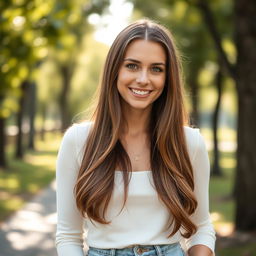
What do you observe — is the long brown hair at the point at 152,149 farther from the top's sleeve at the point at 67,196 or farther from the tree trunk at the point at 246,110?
the tree trunk at the point at 246,110

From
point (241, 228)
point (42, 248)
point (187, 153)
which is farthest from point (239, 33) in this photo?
point (187, 153)

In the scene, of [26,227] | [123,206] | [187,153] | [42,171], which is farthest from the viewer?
[42,171]

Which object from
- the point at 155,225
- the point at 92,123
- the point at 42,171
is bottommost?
the point at 42,171

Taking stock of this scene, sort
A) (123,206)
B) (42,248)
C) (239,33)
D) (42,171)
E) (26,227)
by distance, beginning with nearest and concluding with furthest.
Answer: (123,206)
(42,248)
(239,33)
(26,227)
(42,171)

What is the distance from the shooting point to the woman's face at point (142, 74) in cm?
263

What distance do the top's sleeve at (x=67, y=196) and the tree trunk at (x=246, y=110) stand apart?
644 cm

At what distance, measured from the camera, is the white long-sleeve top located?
2568mm

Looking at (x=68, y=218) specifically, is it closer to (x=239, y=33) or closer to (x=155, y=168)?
(x=155, y=168)

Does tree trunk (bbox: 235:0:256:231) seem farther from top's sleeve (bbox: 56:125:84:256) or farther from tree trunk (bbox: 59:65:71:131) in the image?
tree trunk (bbox: 59:65:71:131)

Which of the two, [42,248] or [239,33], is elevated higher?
[239,33]

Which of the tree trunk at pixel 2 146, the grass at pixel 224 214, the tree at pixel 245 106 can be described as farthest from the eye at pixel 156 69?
the tree trunk at pixel 2 146

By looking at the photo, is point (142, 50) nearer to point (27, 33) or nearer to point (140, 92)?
point (140, 92)

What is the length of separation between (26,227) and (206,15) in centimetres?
484

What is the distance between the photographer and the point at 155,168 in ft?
8.82
